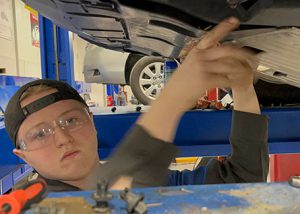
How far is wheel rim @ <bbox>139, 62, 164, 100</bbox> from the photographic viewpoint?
8.46 ft

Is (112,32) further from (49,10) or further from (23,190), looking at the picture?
(23,190)


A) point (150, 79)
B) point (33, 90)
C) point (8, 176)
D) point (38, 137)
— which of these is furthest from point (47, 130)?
point (150, 79)

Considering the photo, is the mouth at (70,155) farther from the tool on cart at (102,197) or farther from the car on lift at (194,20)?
the tool on cart at (102,197)

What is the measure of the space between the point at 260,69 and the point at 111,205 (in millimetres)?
1145

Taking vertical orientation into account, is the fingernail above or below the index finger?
above

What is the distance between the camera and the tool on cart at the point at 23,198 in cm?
41

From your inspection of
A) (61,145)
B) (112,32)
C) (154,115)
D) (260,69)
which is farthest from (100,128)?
(154,115)

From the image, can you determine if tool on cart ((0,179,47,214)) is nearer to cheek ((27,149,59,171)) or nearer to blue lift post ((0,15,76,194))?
cheek ((27,149,59,171))

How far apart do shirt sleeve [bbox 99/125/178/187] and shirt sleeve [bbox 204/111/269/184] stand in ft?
1.26

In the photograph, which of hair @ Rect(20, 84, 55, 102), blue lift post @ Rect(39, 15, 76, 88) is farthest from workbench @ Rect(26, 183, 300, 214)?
blue lift post @ Rect(39, 15, 76, 88)

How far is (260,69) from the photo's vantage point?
58.2 inches

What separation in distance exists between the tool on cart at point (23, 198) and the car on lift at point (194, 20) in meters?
0.40

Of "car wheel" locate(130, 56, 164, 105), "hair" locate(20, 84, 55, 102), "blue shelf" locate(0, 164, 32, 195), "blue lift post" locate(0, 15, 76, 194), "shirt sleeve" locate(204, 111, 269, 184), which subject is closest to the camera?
"shirt sleeve" locate(204, 111, 269, 184)

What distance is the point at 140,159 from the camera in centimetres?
52
